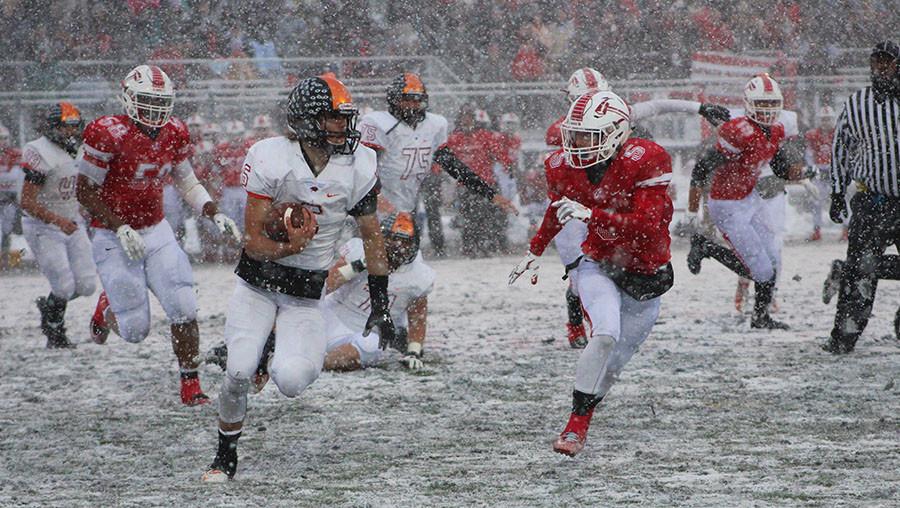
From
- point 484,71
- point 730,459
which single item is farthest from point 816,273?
point 730,459

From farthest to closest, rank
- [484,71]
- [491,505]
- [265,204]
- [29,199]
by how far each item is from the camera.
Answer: [484,71] < [29,199] < [265,204] < [491,505]

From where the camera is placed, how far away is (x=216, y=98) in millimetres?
15336

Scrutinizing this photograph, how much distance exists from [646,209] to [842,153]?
286cm

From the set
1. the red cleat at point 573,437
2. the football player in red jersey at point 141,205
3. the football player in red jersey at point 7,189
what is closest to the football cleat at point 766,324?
the red cleat at point 573,437

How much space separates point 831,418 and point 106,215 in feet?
13.4

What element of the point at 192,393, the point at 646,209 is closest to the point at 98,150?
the point at 192,393

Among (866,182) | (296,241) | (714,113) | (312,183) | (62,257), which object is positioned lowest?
(62,257)

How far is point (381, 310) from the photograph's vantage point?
18.1 ft

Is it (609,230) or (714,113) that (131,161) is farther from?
(714,113)

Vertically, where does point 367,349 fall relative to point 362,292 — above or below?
below

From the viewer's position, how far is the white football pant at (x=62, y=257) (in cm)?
923

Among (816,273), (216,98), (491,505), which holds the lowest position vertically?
(491,505)

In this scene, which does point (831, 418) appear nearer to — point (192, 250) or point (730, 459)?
point (730, 459)

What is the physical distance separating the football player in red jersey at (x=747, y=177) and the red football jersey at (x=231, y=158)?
6435mm
